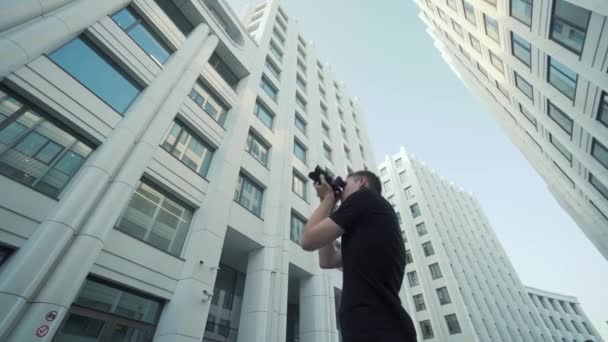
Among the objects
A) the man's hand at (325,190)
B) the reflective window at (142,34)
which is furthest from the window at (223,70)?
the man's hand at (325,190)

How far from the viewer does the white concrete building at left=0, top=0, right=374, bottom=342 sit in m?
5.79

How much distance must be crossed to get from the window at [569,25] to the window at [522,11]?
4.54ft

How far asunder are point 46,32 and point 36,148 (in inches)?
115

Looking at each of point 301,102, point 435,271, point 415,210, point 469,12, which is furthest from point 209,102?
point 415,210

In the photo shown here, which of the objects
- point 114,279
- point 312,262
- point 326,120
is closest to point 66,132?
point 114,279

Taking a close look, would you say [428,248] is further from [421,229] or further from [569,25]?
[569,25]

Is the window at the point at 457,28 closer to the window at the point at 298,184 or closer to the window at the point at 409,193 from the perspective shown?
the window at the point at 298,184

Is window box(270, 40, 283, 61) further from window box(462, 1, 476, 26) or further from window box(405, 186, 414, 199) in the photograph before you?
window box(405, 186, 414, 199)

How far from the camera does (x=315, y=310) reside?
1155cm

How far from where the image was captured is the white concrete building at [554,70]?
30.5 feet

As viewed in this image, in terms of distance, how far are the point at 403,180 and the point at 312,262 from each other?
35817mm

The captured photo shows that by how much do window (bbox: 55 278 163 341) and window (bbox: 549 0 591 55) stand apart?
633 inches

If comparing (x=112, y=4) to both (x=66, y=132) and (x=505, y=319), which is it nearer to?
(x=66, y=132)

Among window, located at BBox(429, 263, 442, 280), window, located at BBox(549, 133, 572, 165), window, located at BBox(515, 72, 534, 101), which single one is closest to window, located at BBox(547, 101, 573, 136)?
window, located at BBox(515, 72, 534, 101)
